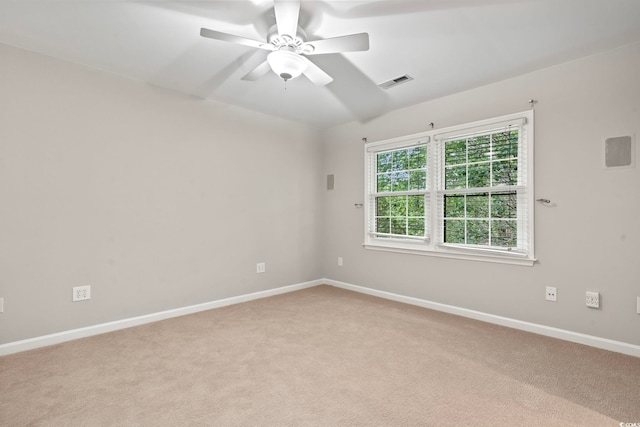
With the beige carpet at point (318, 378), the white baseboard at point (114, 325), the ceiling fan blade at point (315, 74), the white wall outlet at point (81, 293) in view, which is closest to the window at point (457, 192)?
the beige carpet at point (318, 378)

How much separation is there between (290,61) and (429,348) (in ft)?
8.08

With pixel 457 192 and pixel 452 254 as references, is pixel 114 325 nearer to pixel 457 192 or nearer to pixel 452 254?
pixel 452 254

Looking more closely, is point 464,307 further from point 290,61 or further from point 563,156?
point 290,61

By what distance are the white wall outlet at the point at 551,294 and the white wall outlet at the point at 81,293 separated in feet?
13.6

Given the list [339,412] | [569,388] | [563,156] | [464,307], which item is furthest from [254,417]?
[563,156]

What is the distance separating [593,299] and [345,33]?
2938 millimetres

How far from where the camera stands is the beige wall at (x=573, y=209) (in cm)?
251

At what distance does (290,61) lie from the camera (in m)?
2.24

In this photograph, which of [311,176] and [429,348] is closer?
[429,348]

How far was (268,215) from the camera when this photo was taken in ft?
14.0

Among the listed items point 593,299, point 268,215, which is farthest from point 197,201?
point 593,299

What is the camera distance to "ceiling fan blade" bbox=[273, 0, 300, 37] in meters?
1.81

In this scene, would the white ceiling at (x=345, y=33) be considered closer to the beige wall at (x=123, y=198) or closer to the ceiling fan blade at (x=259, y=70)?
the ceiling fan blade at (x=259, y=70)

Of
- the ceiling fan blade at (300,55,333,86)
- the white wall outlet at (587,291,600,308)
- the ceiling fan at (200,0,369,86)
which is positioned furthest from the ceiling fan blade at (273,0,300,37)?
the white wall outlet at (587,291,600,308)
